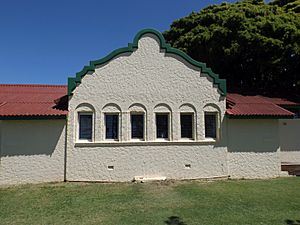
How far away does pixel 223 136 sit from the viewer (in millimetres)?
12227

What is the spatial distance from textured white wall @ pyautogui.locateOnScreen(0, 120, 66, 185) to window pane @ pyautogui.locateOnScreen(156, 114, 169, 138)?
448 cm

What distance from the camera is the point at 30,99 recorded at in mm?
12531

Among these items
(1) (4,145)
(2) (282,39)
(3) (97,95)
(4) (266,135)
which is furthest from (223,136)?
(1) (4,145)

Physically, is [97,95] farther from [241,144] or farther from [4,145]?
[241,144]

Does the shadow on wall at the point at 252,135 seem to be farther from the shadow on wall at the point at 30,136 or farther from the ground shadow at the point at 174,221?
the shadow on wall at the point at 30,136

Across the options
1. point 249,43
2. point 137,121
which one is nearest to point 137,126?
point 137,121

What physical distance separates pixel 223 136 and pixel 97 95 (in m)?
6.52

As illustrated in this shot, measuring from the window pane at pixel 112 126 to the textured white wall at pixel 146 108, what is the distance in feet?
1.01

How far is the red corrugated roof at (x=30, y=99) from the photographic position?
10945 millimetres

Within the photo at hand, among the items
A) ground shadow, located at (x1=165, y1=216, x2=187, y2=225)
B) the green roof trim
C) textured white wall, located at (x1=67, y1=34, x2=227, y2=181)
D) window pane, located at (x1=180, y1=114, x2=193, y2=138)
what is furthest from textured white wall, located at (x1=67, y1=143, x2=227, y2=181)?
ground shadow, located at (x1=165, y1=216, x2=187, y2=225)

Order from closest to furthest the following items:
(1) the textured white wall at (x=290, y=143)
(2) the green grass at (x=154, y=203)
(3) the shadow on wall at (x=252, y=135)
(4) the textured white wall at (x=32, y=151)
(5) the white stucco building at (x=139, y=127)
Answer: (2) the green grass at (x=154, y=203)
(4) the textured white wall at (x=32, y=151)
(5) the white stucco building at (x=139, y=127)
(3) the shadow on wall at (x=252, y=135)
(1) the textured white wall at (x=290, y=143)

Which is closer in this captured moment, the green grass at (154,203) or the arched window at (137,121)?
the green grass at (154,203)

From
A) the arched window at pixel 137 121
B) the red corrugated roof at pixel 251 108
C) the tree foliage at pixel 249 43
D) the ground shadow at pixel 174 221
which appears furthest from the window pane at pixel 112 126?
the tree foliage at pixel 249 43

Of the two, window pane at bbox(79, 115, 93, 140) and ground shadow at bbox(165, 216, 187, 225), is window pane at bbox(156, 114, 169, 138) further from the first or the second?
ground shadow at bbox(165, 216, 187, 225)
